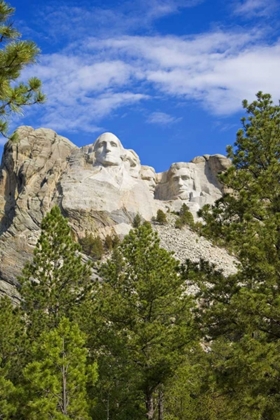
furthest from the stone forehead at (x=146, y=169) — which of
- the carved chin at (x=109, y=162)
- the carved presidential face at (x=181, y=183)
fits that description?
the carved chin at (x=109, y=162)

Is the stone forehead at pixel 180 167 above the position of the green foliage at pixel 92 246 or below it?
above

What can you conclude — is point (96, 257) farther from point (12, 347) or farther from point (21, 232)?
point (12, 347)

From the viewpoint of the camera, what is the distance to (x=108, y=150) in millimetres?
73750

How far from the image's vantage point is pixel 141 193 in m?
75.4

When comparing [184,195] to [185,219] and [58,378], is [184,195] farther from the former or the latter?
[58,378]

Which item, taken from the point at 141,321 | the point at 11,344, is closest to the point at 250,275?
the point at 141,321

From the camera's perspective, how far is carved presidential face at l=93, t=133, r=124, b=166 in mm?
73188

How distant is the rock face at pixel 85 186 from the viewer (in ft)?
216

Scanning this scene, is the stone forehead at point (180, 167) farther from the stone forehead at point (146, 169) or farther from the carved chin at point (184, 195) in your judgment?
the carved chin at point (184, 195)

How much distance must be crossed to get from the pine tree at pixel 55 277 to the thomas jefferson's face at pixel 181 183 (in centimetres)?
6167

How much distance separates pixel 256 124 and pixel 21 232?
52.3 metres

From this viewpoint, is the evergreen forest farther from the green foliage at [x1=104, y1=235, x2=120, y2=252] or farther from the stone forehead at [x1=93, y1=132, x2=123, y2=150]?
the stone forehead at [x1=93, y1=132, x2=123, y2=150]

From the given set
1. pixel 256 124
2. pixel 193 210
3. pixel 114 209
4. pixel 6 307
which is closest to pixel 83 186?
pixel 114 209

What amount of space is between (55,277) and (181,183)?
2494 inches
